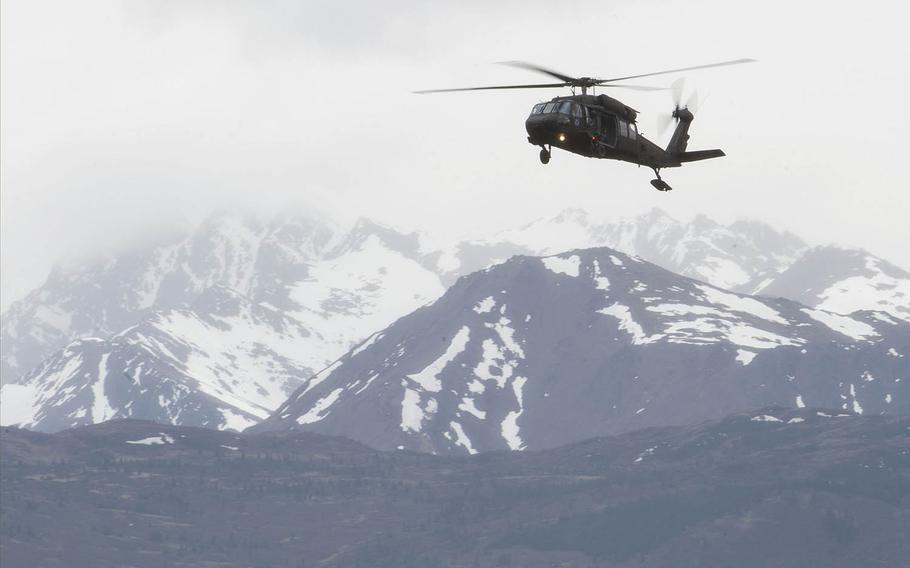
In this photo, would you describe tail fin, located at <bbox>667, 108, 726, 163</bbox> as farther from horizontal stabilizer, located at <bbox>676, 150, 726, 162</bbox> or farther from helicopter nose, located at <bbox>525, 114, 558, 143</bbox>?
helicopter nose, located at <bbox>525, 114, 558, 143</bbox>

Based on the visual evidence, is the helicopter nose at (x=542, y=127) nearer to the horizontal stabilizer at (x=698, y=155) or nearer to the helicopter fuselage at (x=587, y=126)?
the helicopter fuselage at (x=587, y=126)

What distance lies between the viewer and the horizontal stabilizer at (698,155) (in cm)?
17900

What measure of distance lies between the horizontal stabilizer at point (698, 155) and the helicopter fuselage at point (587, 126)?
32.1ft

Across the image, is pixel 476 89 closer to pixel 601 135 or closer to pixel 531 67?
pixel 531 67

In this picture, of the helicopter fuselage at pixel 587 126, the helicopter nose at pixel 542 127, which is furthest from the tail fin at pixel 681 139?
the helicopter nose at pixel 542 127

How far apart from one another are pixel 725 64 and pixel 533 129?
29.2 meters

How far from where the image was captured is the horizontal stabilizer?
17900 cm

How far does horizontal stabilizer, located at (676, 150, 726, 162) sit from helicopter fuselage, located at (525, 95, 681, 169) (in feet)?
32.1

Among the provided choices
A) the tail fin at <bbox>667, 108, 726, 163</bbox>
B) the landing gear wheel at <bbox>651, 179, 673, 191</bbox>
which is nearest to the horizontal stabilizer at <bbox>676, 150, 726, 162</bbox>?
the tail fin at <bbox>667, 108, 726, 163</bbox>

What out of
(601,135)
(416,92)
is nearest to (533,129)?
(601,135)

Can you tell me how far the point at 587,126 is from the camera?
165 meters

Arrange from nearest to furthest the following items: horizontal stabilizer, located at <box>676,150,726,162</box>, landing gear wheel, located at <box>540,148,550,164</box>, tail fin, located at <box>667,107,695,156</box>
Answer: landing gear wheel, located at <box>540,148,550,164</box> → horizontal stabilizer, located at <box>676,150,726,162</box> → tail fin, located at <box>667,107,695,156</box>

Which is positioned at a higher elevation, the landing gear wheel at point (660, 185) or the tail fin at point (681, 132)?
the tail fin at point (681, 132)

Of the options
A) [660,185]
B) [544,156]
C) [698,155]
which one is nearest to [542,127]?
[544,156]
